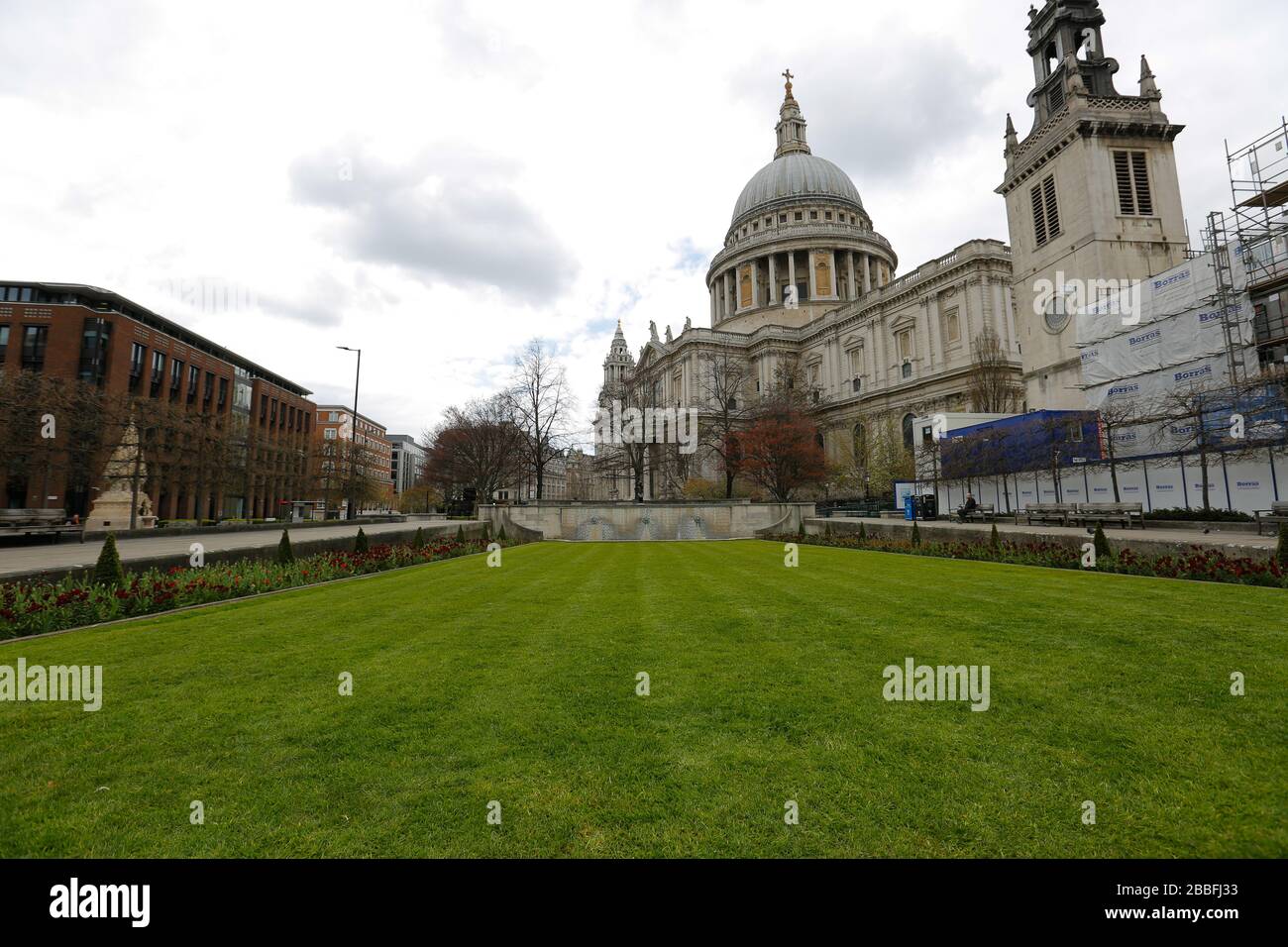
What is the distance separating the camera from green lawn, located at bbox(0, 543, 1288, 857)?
3215 mm

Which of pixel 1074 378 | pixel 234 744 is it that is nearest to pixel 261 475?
pixel 234 744

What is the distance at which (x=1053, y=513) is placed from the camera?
25266mm

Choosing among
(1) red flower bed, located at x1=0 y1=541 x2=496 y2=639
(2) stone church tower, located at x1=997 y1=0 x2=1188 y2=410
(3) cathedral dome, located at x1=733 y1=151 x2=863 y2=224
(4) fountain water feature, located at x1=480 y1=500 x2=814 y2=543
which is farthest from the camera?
(3) cathedral dome, located at x1=733 y1=151 x2=863 y2=224

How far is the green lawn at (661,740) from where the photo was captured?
127 inches

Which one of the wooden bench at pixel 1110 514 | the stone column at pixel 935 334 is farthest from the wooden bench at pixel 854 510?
the stone column at pixel 935 334

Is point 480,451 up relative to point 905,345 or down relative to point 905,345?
down

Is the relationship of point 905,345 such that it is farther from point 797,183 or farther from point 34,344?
point 34,344

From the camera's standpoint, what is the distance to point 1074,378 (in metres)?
38.8

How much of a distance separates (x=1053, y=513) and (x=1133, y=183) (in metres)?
28.6

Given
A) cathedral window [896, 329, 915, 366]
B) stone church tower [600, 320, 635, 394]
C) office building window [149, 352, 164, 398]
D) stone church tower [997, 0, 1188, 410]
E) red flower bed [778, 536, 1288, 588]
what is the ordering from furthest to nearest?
stone church tower [600, 320, 635, 394] → cathedral window [896, 329, 915, 366] → office building window [149, 352, 164, 398] → stone church tower [997, 0, 1188, 410] → red flower bed [778, 536, 1288, 588]

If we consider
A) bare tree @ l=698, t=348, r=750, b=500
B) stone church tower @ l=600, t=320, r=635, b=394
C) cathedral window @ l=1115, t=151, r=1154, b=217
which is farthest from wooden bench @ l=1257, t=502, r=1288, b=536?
A: stone church tower @ l=600, t=320, r=635, b=394

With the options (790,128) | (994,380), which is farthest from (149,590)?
(790,128)

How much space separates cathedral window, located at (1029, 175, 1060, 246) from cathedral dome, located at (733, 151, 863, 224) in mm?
46882

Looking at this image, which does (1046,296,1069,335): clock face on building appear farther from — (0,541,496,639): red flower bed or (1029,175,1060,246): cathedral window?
Result: (0,541,496,639): red flower bed
